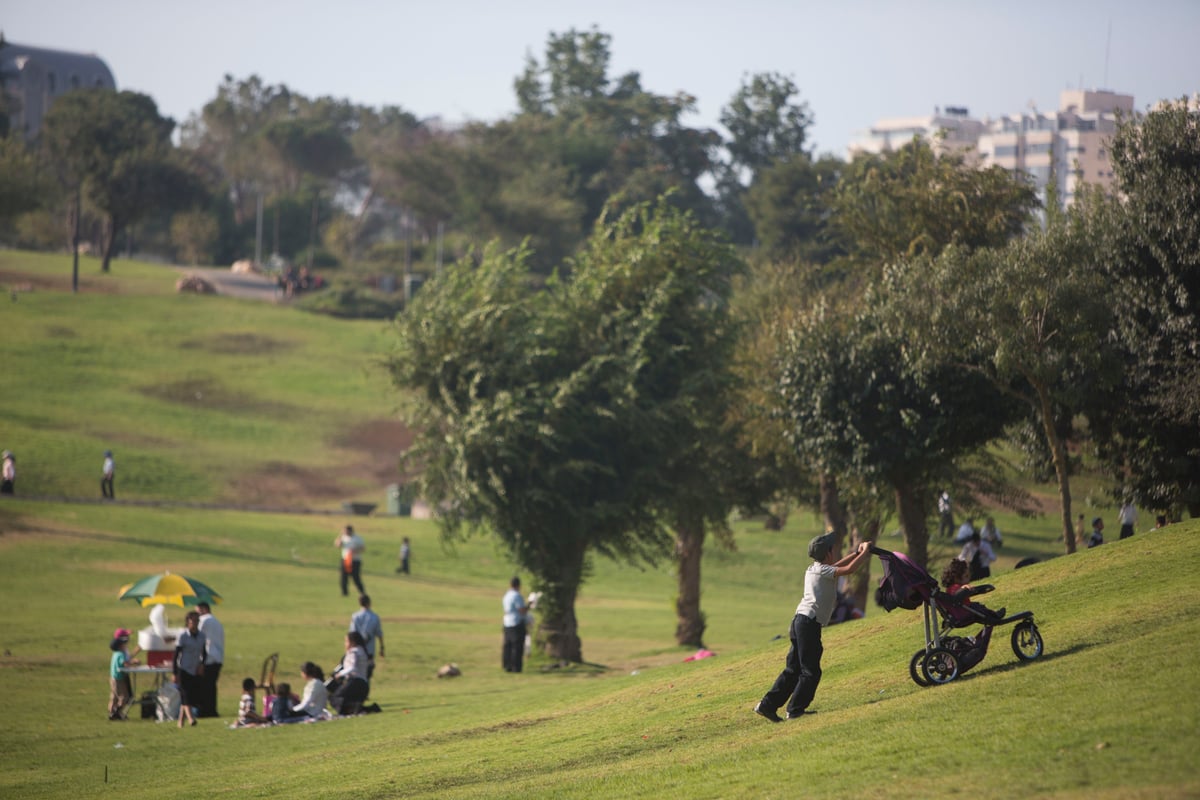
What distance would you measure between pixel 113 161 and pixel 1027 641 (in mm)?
104288

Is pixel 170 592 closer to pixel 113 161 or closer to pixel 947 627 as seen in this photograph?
pixel 947 627

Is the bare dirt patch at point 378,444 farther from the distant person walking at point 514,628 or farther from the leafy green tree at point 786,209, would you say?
the distant person walking at point 514,628

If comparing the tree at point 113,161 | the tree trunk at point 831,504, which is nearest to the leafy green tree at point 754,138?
the tree at point 113,161

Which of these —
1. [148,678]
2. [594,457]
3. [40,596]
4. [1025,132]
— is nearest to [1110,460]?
[594,457]

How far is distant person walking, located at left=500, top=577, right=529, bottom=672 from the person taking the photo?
28.3 m

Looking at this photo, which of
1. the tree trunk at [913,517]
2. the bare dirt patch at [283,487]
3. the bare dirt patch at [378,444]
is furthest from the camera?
the bare dirt patch at [378,444]

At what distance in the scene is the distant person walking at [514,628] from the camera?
28328 mm

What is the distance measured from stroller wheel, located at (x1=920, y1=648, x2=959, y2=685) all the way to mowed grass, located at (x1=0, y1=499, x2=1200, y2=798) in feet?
0.68

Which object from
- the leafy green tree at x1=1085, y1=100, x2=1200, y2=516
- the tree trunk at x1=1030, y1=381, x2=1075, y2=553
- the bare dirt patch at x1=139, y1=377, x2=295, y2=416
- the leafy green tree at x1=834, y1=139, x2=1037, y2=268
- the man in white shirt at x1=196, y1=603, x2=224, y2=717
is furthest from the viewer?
the bare dirt patch at x1=139, y1=377, x2=295, y2=416

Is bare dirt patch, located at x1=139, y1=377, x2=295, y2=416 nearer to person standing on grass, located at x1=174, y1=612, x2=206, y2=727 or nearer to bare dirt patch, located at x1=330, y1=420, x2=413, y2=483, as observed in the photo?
bare dirt patch, located at x1=330, y1=420, x2=413, y2=483

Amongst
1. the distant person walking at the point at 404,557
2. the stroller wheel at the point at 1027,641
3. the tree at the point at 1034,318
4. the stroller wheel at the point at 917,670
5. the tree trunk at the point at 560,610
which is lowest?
the distant person walking at the point at 404,557

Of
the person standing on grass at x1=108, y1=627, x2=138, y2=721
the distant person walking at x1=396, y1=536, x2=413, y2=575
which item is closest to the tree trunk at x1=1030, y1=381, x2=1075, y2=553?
the person standing on grass at x1=108, y1=627, x2=138, y2=721

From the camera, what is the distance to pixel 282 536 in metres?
50.1

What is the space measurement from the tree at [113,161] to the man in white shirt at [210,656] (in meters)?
91.5
